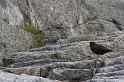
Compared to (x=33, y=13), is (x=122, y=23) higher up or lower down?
lower down

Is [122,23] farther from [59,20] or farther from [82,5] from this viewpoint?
[59,20]

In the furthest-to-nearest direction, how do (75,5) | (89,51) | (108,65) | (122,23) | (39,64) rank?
(122,23)
(75,5)
(89,51)
(39,64)
(108,65)

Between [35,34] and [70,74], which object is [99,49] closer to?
[70,74]

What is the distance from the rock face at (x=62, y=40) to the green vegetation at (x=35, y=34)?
22.8 inches

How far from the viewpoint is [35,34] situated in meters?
53.3

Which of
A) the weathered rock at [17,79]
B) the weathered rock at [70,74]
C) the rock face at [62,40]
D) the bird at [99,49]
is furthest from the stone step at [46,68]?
the weathered rock at [17,79]

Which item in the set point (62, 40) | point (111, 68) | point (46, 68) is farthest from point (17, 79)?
point (62, 40)

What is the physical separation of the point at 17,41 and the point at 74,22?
18.5 metres

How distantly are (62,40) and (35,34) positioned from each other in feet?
31.2

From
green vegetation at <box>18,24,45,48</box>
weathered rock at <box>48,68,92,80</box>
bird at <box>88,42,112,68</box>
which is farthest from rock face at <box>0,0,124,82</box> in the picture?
green vegetation at <box>18,24,45,48</box>

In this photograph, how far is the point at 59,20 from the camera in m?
60.3

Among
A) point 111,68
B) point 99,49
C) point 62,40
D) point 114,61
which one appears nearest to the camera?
point 111,68

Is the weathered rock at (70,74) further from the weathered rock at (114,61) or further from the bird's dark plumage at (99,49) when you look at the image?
the bird's dark plumage at (99,49)

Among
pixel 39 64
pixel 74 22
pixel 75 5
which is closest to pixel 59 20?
pixel 74 22
